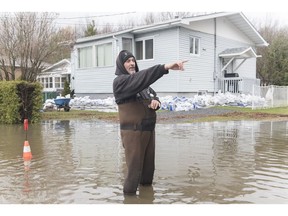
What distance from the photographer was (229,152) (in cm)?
763

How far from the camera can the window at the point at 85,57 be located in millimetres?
25656

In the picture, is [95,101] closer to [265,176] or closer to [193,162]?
[193,162]

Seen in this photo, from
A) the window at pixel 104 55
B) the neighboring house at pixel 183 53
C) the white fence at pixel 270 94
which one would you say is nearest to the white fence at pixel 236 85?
the neighboring house at pixel 183 53

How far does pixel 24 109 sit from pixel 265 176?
1114 cm

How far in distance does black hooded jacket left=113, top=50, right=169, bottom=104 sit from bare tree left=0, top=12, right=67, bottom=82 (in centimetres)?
1694

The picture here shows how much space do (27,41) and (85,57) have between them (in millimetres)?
6722

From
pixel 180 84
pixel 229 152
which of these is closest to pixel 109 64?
pixel 180 84

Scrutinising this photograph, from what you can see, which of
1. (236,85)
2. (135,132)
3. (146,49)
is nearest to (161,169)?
(135,132)

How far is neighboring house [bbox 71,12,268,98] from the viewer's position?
20.9 meters

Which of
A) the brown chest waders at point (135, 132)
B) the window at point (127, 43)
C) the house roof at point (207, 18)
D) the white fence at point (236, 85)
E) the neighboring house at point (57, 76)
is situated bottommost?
the brown chest waders at point (135, 132)

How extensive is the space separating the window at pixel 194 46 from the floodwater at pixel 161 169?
12084mm

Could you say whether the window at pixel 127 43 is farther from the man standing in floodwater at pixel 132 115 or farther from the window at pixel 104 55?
the man standing in floodwater at pixel 132 115

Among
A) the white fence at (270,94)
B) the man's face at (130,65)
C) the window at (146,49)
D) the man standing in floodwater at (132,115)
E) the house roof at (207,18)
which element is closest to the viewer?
the man standing in floodwater at (132,115)

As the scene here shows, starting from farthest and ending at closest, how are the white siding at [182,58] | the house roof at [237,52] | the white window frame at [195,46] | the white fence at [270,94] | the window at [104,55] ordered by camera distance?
the window at [104,55] < the house roof at [237,52] < the white window frame at [195,46] < the white siding at [182,58] < the white fence at [270,94]
